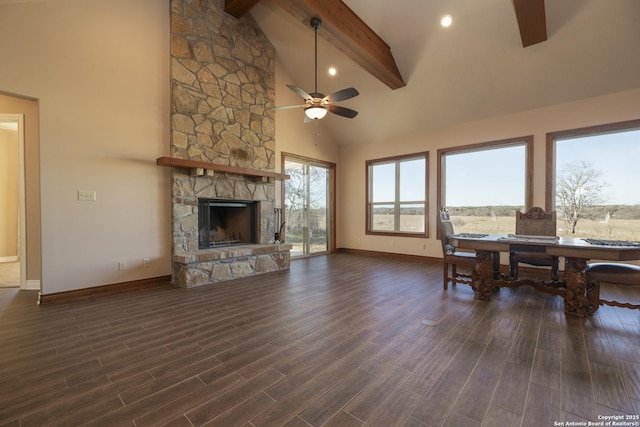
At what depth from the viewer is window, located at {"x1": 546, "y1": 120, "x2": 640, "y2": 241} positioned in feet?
13.6

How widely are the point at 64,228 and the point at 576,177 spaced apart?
→ 24.9 ft

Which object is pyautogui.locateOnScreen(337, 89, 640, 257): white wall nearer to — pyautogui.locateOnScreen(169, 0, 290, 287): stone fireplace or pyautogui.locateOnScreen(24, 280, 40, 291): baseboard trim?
pyautogui.locateOnScreen(169, 0, 290, 287): stone fireplace

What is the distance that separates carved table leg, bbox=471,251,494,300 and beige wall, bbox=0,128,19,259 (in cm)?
854

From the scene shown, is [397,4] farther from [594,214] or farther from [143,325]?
[143,325]

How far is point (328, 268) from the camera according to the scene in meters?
5.25

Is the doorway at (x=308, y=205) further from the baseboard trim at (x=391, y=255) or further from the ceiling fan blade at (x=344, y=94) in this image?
the ceiling fan blade at (x=344, y=94)

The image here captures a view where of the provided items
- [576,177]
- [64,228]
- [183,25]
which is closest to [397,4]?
[183,25]

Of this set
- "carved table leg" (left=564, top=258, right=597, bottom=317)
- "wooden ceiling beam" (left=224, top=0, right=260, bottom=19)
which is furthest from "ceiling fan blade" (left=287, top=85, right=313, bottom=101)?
"carved table leg" (left=564, top=258, right=597, bottom=317)

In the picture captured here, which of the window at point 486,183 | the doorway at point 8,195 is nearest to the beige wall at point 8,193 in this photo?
the doorway at point 8,195

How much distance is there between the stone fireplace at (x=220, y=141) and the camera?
4090mm

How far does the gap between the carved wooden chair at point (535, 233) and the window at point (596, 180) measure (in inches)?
40.5

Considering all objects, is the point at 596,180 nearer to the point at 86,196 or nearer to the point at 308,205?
the point at 308,205

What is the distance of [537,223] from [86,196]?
6183mm

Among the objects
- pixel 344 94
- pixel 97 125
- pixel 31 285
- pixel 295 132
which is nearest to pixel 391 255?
pixel 295 132
